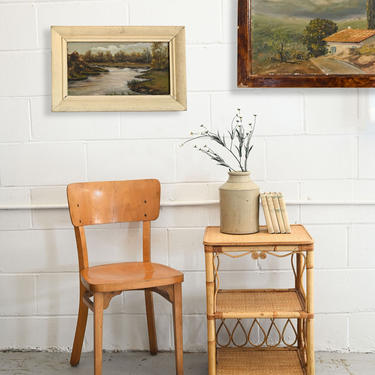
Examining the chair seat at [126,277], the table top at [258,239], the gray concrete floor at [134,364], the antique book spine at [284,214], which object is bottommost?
the gray concrete floor at [134,364]

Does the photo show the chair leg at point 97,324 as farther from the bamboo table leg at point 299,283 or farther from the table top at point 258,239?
the bamboo table leg at point 299,283

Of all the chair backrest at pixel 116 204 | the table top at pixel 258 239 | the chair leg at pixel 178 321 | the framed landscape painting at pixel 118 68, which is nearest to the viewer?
the table top at pixel 258 239

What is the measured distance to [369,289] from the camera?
2697 millimetres

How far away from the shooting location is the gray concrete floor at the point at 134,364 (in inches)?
99.3

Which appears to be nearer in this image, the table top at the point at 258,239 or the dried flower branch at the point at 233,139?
the table top at the point at 258,239

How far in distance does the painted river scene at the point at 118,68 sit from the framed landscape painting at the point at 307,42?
40 cm

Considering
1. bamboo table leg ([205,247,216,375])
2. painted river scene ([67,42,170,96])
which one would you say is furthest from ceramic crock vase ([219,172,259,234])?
painted river scene ([67,42,170,96])

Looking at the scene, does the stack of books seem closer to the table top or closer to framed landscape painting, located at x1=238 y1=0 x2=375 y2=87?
the table top

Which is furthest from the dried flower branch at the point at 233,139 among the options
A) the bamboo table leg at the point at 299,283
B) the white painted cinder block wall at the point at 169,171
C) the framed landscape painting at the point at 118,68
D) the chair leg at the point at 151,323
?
the chair leg at the point at 151,323

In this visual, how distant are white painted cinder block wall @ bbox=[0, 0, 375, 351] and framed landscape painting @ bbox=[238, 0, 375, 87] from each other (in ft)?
0.24

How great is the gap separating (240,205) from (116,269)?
637mm

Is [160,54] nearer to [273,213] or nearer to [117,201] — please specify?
[117,201]

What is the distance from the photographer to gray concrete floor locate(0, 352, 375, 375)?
252cm

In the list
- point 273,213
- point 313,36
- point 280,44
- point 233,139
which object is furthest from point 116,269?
point 313,36
